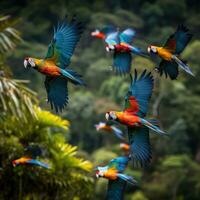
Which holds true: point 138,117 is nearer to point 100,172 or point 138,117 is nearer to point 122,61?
point 122,61

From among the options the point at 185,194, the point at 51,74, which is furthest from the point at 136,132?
the point at 185,194

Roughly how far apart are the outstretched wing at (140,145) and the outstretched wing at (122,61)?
294 millimetres

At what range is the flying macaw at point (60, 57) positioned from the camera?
5.93ft

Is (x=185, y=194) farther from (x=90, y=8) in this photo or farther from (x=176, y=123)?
(x=90, y=8)

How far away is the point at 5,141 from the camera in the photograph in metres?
5.02

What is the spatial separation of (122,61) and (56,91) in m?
→ 0.39

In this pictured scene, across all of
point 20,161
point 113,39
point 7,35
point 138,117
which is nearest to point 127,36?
point 113,39

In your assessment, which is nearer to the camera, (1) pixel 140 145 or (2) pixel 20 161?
(1) pixel 140 145

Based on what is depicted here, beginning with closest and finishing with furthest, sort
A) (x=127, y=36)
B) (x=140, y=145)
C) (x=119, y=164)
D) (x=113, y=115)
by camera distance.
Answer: (x=113, y=115), (x=140, y=145), (x=127, y=36), (x=119, y=164)

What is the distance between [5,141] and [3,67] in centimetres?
96

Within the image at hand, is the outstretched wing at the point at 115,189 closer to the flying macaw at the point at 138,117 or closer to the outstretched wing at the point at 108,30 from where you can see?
the flying macaw at the point at 138,117

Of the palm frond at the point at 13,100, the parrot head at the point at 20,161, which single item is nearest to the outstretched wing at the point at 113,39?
the parrot head at the point at 20,161

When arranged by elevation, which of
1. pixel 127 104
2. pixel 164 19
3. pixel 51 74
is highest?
pixel 51 74

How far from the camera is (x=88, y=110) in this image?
19.3 metres
